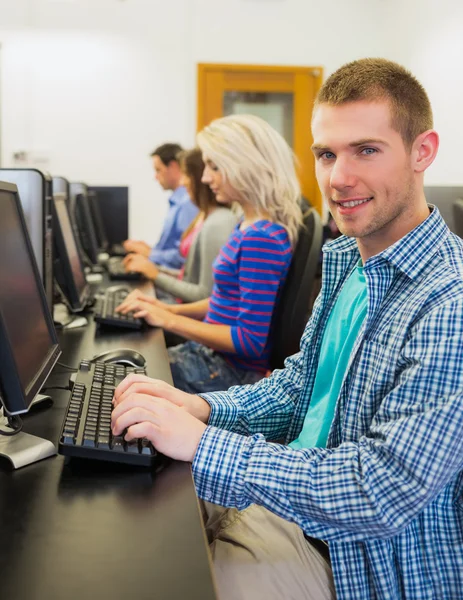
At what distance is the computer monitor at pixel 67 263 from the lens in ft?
6.66

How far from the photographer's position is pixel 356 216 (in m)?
1.05

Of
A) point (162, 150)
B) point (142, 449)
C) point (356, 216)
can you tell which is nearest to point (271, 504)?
point (142, 449)

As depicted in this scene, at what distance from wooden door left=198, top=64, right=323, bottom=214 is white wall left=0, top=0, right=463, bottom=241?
0.10 m

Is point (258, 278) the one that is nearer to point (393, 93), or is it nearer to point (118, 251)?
point (393, 93)

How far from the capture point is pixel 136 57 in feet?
20.1

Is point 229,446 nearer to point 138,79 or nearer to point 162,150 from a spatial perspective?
point 162,150

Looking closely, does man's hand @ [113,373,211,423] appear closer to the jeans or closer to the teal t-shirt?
the teal t-shirt

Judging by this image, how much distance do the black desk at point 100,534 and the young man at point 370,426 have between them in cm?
8

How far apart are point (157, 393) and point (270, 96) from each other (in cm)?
564

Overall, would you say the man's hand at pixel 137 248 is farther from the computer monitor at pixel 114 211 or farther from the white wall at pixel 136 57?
the white wall at pixel 136 57

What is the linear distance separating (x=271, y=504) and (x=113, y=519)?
0.22 meters

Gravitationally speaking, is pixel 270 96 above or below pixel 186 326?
above

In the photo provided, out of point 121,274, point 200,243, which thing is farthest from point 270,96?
point 200,243

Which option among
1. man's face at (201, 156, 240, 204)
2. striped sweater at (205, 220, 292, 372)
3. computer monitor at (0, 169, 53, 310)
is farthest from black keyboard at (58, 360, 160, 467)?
man's face at (201, 156, 240, 204)
